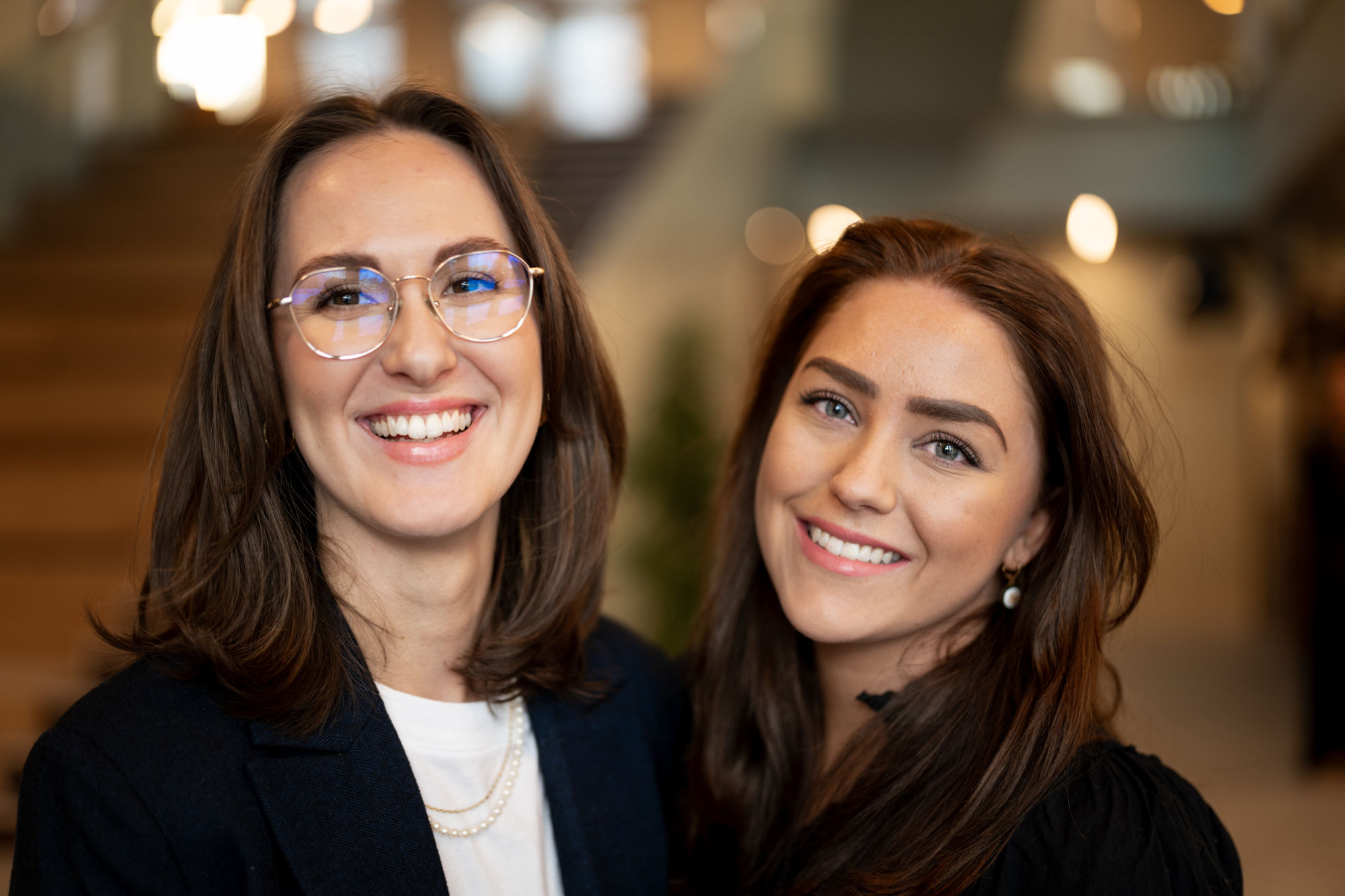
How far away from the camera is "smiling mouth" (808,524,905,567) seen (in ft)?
5.74

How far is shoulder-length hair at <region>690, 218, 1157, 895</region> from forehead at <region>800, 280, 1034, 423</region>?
0.09ft

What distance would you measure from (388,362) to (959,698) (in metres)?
1.04

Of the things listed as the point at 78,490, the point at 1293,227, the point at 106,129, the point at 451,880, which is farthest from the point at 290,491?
the point at 1293,227

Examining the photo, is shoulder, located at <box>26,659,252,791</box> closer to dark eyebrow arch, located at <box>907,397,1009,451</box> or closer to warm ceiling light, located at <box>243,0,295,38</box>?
dark eyebrow arch, located at <box>907,397,1009,451</box>

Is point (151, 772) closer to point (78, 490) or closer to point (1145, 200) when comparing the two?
point (78, 490)

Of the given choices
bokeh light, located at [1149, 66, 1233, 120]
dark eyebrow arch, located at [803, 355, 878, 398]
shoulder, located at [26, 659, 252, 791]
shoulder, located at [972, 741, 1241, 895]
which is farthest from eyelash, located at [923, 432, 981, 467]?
bokeh light, located at [1149, 66, 1233, 120]

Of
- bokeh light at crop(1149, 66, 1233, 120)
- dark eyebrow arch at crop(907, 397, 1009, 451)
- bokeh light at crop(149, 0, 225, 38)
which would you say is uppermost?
bokeh light at crop(1149, 66, 1233, 120)

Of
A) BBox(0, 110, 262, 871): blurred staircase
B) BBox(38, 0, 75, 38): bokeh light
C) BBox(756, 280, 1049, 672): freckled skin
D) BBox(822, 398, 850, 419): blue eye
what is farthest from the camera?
BBox(38, 0, 75, 38): bokeh light

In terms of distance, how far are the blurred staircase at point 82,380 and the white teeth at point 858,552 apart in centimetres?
240

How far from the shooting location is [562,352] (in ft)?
5.79


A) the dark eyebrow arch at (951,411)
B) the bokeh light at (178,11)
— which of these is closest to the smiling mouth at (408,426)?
the dark eyebrow arch at (951,411)

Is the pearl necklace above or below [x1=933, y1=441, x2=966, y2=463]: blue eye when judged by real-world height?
below

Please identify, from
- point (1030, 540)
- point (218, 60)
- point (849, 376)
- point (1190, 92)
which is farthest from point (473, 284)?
point (1190, 92)

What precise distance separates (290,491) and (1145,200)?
990 centimetres
